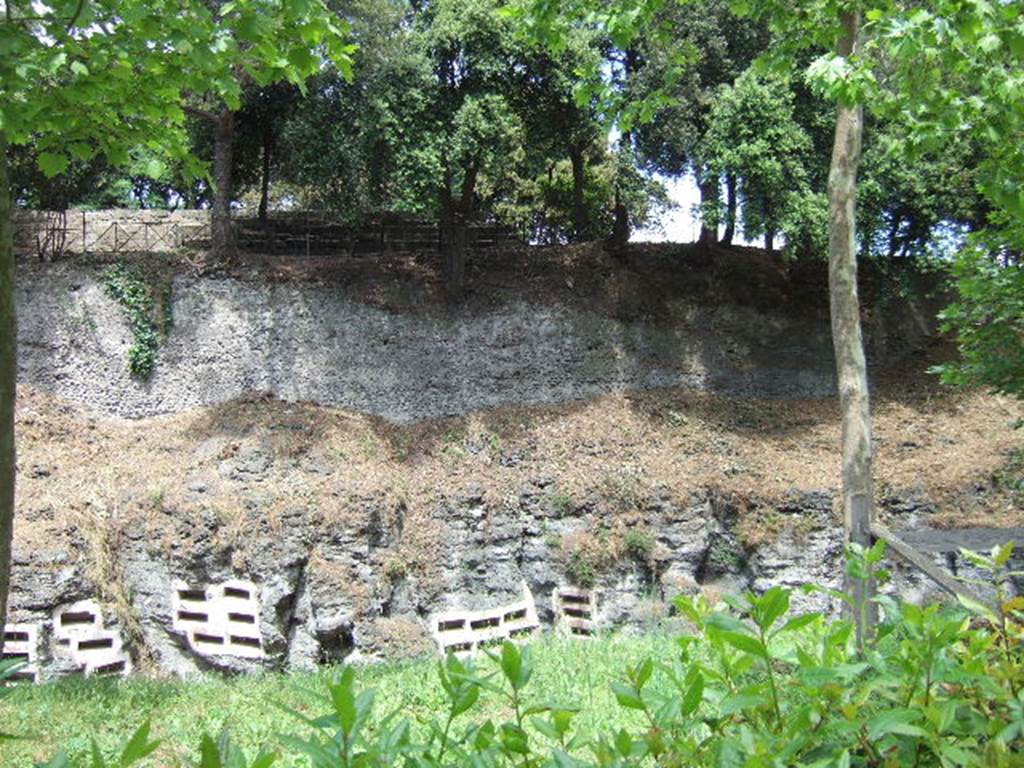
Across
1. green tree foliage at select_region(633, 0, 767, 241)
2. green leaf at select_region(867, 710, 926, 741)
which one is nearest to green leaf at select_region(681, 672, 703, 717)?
green leaf at select_region(867, 710, 926, 741)

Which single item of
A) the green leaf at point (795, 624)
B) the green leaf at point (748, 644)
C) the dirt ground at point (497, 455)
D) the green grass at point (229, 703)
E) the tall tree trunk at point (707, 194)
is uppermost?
the tall tree trunk at point (707, 194)

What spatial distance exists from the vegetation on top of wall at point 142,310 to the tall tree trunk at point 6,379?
557 inches

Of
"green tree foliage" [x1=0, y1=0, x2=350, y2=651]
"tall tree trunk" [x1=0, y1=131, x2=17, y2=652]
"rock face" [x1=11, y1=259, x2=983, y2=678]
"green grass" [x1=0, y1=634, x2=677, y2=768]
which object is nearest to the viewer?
"tall tree trunk" [x1=0, y1=131, x2=17, y2=652]

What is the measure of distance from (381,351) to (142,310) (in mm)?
4641

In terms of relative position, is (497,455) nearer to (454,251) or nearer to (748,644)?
(454,251)

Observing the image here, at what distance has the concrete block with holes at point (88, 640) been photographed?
468 inches

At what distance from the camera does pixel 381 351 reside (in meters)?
18.2

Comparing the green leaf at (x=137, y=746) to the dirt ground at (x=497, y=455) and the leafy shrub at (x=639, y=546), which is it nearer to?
the dirt ground at (x=497, y=455)

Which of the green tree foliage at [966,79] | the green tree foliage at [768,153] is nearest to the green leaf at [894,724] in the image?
the green tree foliage at [966,79]

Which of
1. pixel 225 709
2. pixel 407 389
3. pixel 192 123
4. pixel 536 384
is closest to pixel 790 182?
pixel 536 384

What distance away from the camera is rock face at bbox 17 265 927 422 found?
17172 mm

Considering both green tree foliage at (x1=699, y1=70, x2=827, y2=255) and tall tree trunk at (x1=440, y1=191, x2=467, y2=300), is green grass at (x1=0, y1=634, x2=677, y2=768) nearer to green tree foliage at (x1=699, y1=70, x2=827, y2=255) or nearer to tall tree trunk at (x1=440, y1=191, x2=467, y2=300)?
green tree foliage at (x1=699, y1=70, x2=827, y2=255)

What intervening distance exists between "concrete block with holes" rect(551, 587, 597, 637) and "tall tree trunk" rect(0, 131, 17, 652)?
1039 centimetres

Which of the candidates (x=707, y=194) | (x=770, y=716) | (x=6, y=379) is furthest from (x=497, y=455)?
(x=770, y=716)
